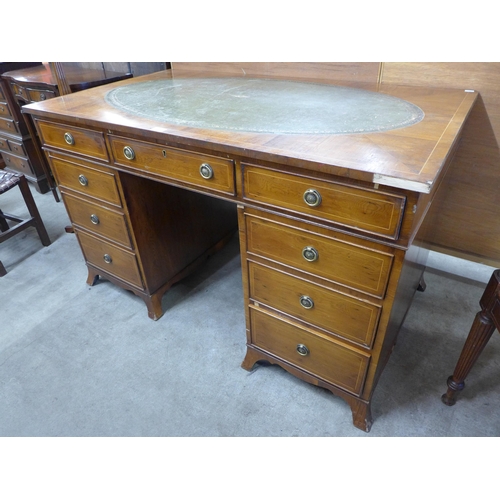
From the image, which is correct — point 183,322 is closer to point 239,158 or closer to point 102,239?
point 102,239

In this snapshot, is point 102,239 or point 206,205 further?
point 206,205

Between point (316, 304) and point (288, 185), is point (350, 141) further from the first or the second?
Answer: point (316, 304)

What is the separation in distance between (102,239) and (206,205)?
19.6 inches

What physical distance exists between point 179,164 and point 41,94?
5.24ft

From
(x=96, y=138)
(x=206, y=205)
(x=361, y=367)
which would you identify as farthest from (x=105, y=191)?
(x=361, y=367)

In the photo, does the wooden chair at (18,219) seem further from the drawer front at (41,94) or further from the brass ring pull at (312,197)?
the brass ring pull at (312,197)

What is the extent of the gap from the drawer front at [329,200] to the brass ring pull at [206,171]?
0.37 feet

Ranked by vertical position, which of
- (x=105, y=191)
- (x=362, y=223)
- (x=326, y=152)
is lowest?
(x=105, y=191)

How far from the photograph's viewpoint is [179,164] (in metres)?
1.06

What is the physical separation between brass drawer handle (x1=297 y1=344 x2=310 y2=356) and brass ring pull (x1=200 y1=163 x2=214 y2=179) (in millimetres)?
602

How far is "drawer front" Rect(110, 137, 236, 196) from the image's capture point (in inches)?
38.6

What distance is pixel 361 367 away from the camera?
42.1 inches

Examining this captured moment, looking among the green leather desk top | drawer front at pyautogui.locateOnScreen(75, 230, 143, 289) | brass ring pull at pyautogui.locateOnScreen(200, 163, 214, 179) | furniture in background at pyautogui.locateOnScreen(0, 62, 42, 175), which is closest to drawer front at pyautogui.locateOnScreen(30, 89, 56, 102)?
furniture in background at pyautogui.locateOnScreen(0, 62, 42, 175)

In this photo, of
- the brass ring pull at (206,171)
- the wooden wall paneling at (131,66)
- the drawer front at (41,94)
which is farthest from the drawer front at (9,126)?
the brass ring pull at (206,171)
